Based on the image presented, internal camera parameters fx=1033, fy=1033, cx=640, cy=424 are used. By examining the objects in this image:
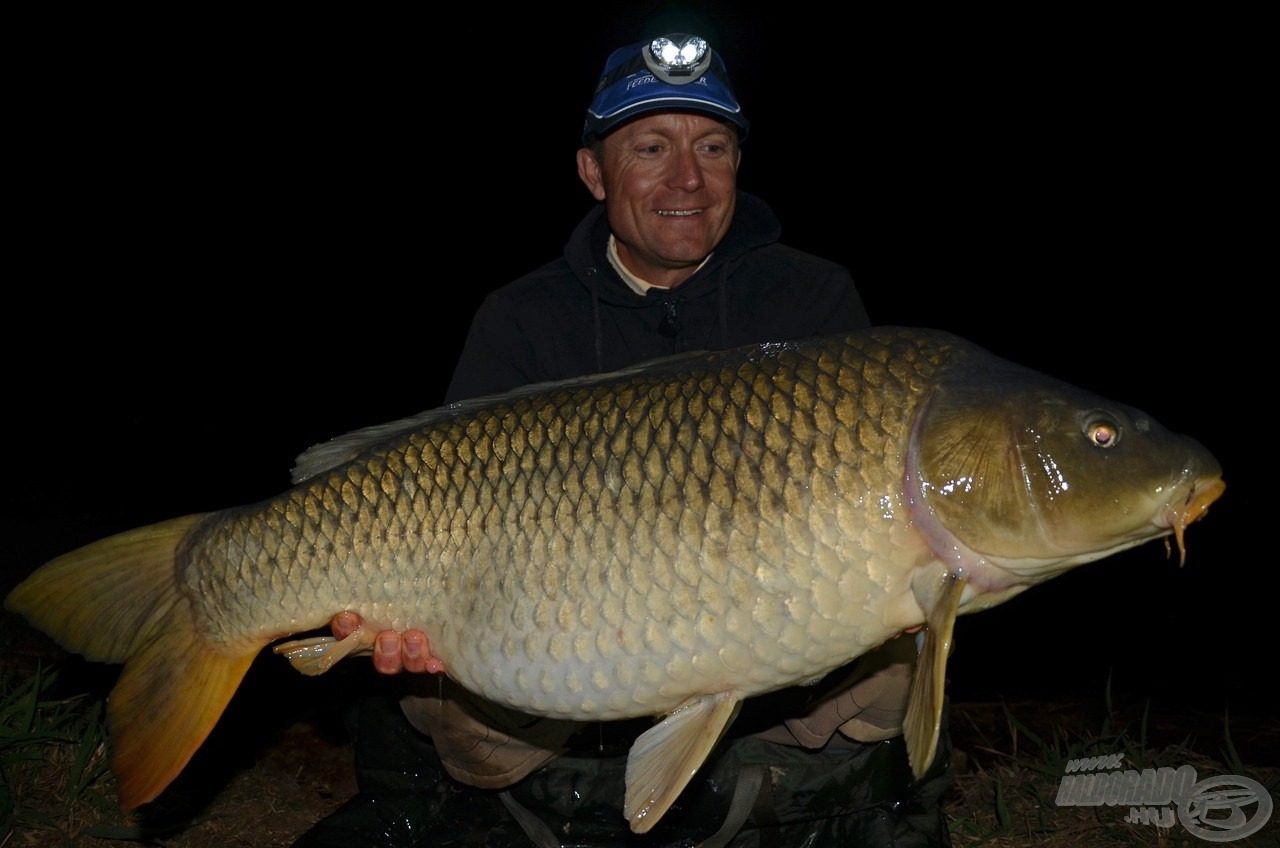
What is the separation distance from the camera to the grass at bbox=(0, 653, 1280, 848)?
2057mm

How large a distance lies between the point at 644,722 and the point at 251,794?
924 millimetres

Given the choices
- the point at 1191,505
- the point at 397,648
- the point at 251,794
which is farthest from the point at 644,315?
the point at 251,794

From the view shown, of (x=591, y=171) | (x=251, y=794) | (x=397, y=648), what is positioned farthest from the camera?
(x=591, y=171)

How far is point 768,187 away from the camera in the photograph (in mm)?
19922

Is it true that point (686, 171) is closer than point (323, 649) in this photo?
No

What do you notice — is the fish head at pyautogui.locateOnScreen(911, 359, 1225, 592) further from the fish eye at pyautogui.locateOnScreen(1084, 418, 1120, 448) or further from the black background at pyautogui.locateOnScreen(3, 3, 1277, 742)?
the black background at pyautogui.locateOnScreen(3, 3, 1277, 742)

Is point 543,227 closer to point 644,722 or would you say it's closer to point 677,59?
point 677,59

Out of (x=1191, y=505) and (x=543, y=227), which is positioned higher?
A: (x=1191, y=505)

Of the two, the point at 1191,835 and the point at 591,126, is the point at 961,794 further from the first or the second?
the point at 591,126

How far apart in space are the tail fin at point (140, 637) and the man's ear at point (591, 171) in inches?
48.9

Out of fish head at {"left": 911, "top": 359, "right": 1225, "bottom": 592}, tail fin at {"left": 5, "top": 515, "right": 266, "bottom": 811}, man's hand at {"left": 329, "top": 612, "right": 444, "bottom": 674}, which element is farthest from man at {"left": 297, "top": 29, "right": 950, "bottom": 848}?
fish head at {"left": 911, "top": 359, "right": 1225, "bottom": 592}

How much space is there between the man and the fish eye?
73 cm

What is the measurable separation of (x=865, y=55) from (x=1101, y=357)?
15848 millimetres

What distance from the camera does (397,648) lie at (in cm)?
164
